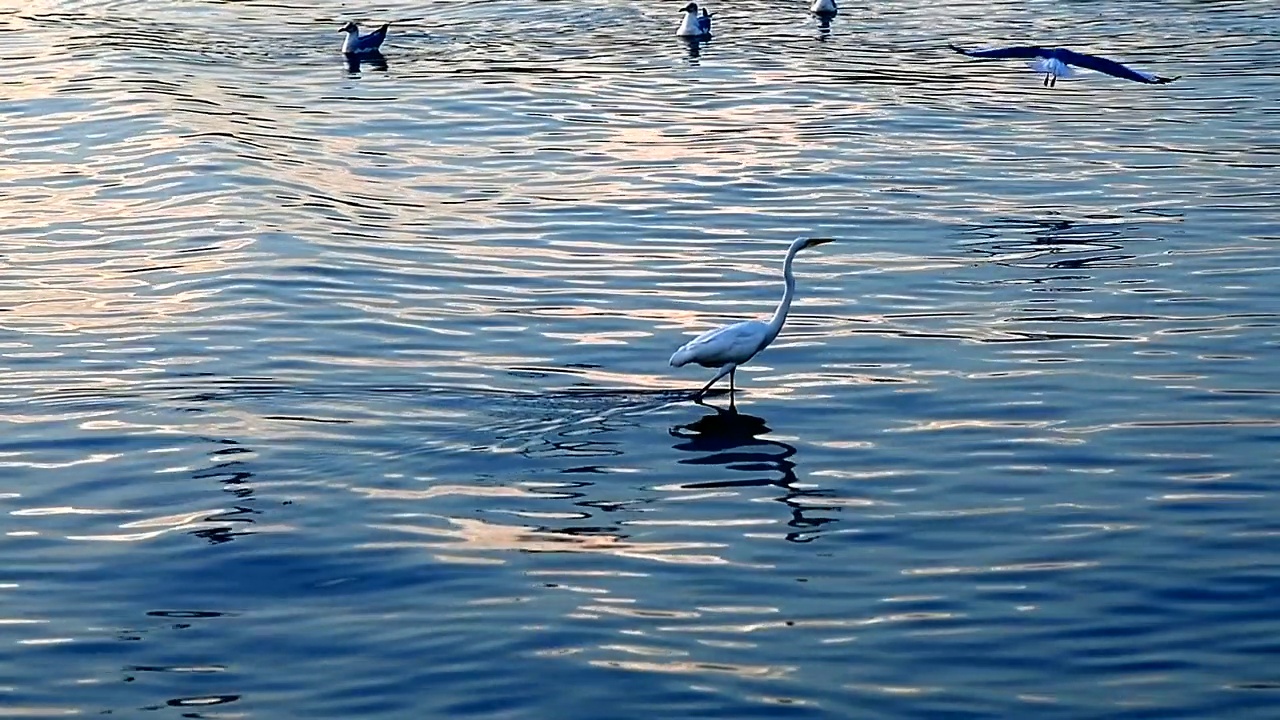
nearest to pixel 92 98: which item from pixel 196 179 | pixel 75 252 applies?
pixel 196 179

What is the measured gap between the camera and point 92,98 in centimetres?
2912

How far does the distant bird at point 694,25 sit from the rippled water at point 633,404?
211 inches

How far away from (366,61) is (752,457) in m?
20.8

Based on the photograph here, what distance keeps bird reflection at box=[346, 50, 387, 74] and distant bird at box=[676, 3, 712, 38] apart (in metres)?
5.35

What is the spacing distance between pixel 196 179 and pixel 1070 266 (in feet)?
33.7

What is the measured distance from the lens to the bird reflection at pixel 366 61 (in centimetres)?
3275

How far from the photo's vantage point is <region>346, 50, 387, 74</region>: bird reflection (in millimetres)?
32747

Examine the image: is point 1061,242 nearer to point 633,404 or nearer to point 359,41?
point 633,404

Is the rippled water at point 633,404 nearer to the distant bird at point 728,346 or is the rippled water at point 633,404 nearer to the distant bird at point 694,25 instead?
the distant bird at point 728,346

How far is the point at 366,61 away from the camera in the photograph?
110 ft

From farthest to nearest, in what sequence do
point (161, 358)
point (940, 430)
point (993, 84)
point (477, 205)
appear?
point (993, 84)
point (477, 205)
point (161, 358)
point (940, 430)

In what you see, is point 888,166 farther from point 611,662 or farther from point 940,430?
point 611,662

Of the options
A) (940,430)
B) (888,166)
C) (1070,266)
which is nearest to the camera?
(940,430)

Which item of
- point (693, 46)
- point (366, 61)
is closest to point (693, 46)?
point (693, 46)
